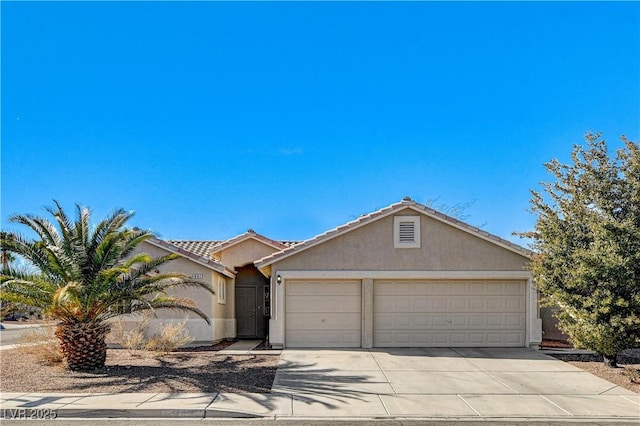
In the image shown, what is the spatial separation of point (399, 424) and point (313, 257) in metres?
8.03

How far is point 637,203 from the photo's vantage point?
12.4 meters

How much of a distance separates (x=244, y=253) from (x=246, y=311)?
221 cm

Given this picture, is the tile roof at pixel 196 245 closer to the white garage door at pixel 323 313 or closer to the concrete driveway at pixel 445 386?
the white garage door at pixel 323 313

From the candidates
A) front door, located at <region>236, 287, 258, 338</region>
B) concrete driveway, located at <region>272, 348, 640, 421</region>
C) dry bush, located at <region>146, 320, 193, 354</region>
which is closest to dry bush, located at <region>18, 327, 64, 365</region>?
dry bush, located at <region>146, 320, 193, 354</region>

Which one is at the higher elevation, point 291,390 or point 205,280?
point 205,280

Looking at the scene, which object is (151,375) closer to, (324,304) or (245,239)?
(324,304)

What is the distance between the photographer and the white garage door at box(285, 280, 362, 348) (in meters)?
16.0

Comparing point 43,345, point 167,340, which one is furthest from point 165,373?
point 43,345

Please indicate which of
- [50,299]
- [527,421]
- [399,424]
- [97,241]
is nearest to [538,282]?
[527,421]

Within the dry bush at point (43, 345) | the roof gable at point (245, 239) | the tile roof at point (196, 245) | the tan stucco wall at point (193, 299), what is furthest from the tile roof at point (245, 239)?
the dry bush at point (43, 345)

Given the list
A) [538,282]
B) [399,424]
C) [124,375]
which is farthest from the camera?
[538,282]

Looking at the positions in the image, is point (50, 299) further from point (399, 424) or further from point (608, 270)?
point (608, 270)

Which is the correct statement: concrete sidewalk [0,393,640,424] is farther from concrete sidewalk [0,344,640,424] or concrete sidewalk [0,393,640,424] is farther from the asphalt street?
the asphalt street

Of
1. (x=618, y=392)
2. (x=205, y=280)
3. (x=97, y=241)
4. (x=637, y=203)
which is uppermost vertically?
(x=637, y=203)
